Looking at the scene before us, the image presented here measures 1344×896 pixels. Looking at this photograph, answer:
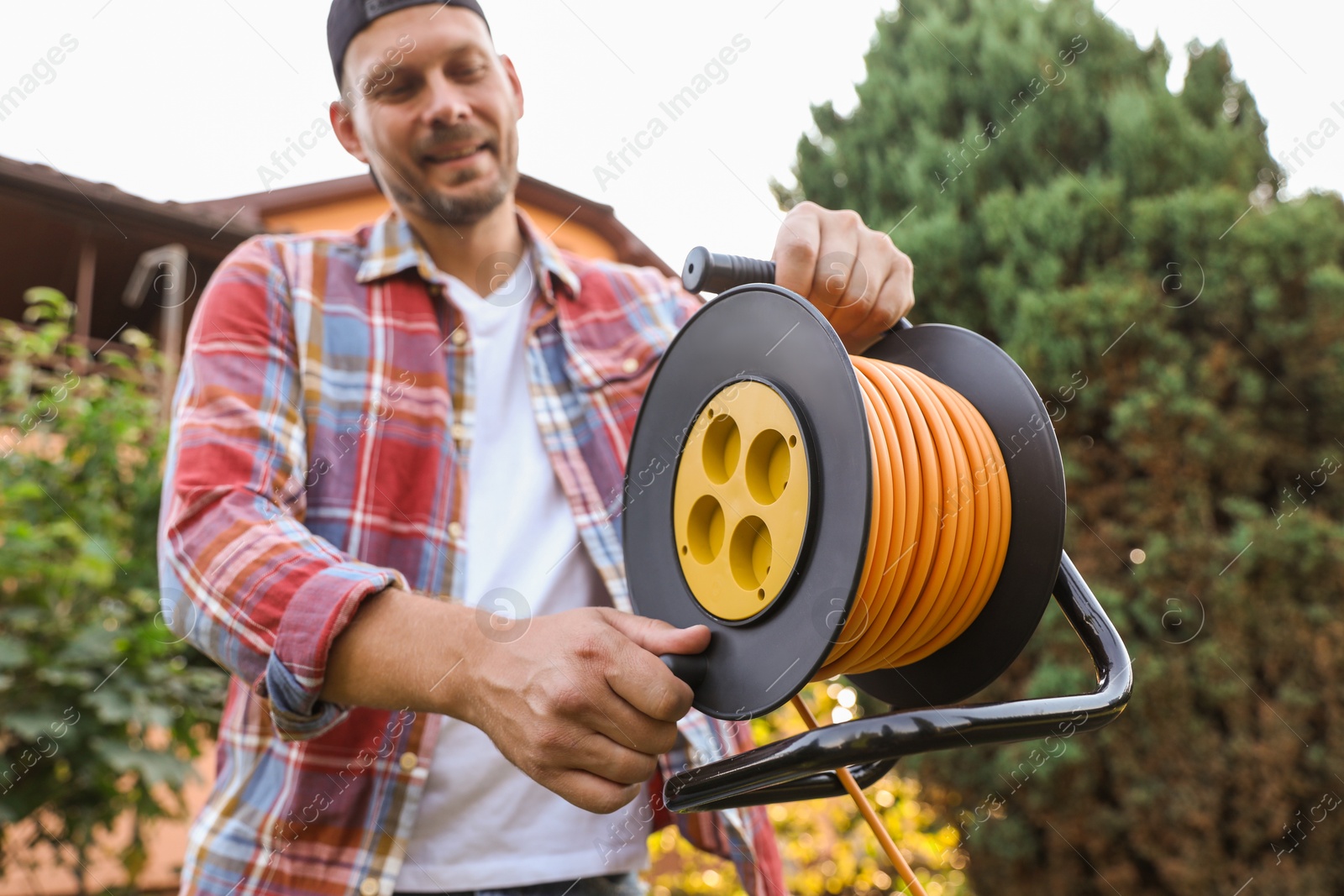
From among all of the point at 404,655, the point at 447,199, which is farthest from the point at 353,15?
the point at 404,655

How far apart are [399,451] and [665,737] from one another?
0.91 metres

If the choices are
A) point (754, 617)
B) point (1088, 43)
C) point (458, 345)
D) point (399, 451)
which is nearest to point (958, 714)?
point (754, 617)

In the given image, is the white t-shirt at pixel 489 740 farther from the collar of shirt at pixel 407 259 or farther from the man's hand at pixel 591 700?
the man's hand at pixel 591 700

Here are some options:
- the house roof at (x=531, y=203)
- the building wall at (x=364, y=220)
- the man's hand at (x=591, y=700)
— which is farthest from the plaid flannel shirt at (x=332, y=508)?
the building wall at (x=364, y=220)

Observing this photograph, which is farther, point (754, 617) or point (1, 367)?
point (1, 367)

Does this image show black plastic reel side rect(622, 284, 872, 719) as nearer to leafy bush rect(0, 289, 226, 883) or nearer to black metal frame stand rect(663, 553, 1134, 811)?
black metal frame stand rect(663, 553, 1134, 811)

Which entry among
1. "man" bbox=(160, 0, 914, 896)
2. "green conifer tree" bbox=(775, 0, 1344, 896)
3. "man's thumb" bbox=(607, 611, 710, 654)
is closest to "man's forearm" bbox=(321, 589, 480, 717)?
"man" bbox=(160, 0, 914, 896)

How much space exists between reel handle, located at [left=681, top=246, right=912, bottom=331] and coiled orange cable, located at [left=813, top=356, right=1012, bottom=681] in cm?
21

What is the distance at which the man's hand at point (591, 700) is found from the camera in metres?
1.10

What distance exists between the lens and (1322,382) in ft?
14.0

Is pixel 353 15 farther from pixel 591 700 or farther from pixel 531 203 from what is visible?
pixel 531 203

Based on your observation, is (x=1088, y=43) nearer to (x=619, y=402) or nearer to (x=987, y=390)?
(x=619, y=402)

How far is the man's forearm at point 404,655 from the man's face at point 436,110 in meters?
1.06

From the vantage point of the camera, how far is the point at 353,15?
2.03m
